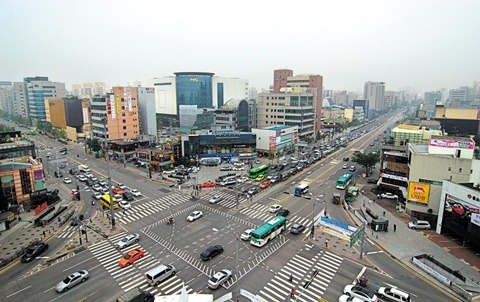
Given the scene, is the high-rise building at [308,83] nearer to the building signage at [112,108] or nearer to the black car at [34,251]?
the building signage at [112,108]

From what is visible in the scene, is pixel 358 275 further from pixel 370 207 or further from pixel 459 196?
pixel 370 207

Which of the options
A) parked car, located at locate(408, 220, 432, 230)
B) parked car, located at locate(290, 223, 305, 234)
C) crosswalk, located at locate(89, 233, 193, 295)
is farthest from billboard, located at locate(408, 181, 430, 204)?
crosswalk, located at locate(89, 233, 193, 295)

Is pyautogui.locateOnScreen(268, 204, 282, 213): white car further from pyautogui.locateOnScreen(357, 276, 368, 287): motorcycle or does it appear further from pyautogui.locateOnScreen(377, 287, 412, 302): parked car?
pyautogui.locateOnScreen(377, 287, 412, 302): parked car

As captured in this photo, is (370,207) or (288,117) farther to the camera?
(288,117)

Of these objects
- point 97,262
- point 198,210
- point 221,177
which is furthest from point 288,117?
point 97,262

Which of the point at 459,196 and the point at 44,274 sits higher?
the point at 459,196

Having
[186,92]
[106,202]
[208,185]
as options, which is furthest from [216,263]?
[186,92]
